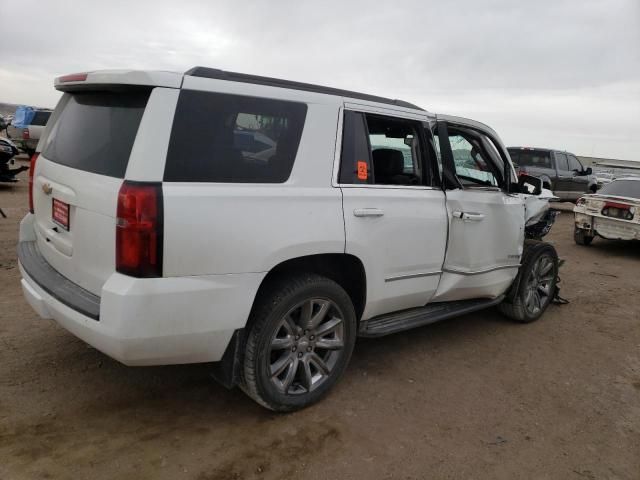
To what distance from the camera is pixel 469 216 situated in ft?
13.0

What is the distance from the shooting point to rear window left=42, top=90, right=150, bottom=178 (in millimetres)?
2551

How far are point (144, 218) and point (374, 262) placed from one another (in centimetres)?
152

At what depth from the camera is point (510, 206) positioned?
4465mm

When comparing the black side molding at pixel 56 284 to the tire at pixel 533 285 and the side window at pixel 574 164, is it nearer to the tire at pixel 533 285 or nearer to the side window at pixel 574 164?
the tire at pixel 533 285

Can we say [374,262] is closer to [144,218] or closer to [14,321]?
[144,218]

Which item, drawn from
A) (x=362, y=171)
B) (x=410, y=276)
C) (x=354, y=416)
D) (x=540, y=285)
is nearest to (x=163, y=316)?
(x=354, y=416)

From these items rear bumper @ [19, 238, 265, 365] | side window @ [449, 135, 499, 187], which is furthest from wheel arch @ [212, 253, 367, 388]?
side window @ [449, 135, 499, 187]

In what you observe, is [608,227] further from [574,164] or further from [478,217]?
[574,164]

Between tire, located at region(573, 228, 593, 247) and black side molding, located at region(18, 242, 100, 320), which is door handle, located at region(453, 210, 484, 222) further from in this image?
tire, located at region(573, 228, 593, 247)

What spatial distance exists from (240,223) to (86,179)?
0.83 metres

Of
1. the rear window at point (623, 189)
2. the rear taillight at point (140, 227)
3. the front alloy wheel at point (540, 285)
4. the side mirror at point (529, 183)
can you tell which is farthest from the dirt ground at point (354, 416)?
the rear window at point (623, 189)

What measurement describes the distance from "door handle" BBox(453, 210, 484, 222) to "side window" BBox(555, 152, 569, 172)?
41.0 ft

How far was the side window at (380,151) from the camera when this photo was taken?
3230 mm

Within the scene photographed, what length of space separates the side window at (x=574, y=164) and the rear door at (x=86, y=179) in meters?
15.5
